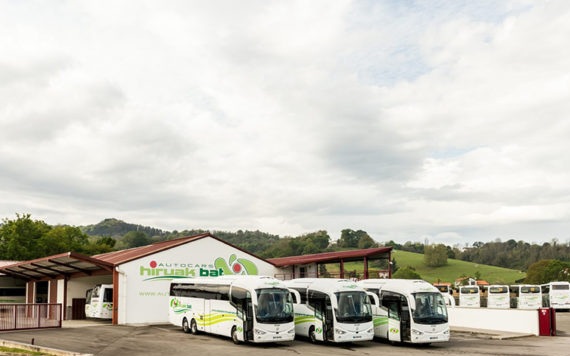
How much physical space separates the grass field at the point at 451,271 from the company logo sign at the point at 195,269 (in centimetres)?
6289

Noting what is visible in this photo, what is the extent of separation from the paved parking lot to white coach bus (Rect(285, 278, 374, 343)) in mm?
486

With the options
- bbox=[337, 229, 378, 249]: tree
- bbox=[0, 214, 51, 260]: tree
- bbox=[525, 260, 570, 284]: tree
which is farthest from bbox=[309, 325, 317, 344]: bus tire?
bbox=[337, 229, 378, 249]: tree

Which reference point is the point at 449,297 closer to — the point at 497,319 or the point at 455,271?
the point at 497,319

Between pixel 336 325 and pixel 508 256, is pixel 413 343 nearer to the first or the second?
pixel 336 325

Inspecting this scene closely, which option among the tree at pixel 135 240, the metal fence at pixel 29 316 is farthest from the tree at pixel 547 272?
the tree at pixel 135 240

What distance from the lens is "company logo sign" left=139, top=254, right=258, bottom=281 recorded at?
109 feet

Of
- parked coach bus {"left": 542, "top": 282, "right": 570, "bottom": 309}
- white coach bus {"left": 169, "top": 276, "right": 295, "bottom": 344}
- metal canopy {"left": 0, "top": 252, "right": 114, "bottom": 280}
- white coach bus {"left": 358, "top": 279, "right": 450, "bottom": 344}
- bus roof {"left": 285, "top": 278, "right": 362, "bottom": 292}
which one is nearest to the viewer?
white coach bus {"left": 358, "top": 279, "right": 450, "bottom": 344}

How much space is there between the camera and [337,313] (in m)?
21.9

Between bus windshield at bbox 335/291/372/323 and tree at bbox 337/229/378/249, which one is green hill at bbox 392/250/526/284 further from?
bus windshield at bbox 335/291/372/323

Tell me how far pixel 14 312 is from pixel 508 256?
122471 millimetres

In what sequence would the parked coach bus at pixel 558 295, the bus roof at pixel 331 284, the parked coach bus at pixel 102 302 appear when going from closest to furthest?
the bus roof at pixel 331 284 → the parked coach bus at pixel 102 302 → the parked coach bus at pixel 558 295

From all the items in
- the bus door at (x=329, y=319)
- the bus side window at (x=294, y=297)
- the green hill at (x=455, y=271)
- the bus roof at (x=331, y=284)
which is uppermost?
the bus roof at (x=331, y=284)

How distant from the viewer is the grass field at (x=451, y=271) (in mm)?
102312

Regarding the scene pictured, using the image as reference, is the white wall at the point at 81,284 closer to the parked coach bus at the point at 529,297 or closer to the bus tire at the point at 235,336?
the bus tire at the point at 235,336
